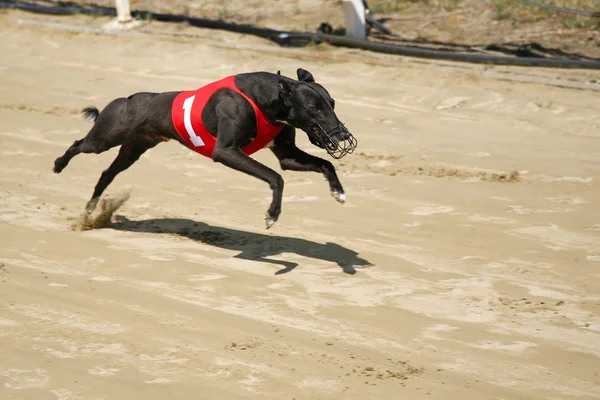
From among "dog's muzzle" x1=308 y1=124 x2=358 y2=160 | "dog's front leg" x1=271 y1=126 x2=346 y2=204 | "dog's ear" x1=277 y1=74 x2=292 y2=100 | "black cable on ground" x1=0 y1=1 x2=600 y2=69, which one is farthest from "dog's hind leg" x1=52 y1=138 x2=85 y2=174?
"black cable on ground" x1=0 y1=1 x2=600 y2=69

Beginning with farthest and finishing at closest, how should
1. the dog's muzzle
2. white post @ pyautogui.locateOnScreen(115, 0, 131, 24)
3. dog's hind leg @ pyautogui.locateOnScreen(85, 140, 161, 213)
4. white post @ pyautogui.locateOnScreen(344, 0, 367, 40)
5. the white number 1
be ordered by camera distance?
white post @ pyautogui.locateOnScreen(115, 0, 131, 24)
white post @ pyautogui.locateOnScreen(344, 0, 367, 40)
dog's hind leg @ pyautogui.locateOnScreen(85, 140, 161, 213)
the white number 1
the dog's muzzle

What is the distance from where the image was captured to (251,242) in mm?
7477

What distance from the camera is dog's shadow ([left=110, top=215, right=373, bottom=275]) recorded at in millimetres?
7039

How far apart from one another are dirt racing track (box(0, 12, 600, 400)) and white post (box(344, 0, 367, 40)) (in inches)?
34.8

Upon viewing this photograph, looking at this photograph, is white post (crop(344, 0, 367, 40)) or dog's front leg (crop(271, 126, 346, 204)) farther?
white post (crop(344, 0, 367, 40))

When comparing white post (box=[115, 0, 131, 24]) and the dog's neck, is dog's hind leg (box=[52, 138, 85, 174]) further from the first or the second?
white post (box=[115, 0, 131, 24])

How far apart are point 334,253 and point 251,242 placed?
2.17 ft

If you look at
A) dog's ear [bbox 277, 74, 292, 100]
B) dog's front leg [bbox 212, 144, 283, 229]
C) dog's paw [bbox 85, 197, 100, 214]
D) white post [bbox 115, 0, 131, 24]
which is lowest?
dog's paw [bbox 85, 197, 100, 214]

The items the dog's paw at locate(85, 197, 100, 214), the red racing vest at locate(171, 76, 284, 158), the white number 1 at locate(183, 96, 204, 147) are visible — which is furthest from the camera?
the dog's paw at locate(85, 197, 100, 214)

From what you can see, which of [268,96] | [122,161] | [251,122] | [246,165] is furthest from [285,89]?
[122,161]

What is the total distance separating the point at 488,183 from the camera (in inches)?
344

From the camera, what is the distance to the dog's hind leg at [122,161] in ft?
25.2

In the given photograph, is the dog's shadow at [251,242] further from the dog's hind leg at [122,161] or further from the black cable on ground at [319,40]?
the black cable on ground at [319,40]

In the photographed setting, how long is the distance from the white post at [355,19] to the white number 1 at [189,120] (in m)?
6.29
